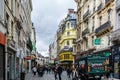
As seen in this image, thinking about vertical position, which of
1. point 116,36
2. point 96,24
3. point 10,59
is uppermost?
point 96,24

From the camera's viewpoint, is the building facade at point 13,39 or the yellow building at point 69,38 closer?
the building facade at point 13,39

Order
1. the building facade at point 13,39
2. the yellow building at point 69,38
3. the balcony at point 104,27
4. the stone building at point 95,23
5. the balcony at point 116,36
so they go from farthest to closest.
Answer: the yellow building at point 69,38 < the stone building at point 95,23 < the balcony at point 104,27 < the balcony at point 116,36 < the building facade at point 13,39

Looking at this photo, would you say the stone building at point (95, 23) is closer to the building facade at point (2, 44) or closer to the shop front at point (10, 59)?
the shop front at point (10, 59)

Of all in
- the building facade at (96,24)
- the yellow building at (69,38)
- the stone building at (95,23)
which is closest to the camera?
the building facade at (96,24)

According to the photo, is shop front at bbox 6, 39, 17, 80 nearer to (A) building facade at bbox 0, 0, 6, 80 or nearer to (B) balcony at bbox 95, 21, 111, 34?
(A) building facade at bbox 0, 0, 6, 80

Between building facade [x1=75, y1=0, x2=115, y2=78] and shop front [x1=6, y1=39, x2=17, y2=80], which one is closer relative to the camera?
shop front [x1=6, y1=39, x2=17, y2=80]

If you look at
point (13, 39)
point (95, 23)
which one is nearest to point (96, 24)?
point (95, 23)

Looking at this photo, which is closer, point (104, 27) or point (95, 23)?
point (104, 27)

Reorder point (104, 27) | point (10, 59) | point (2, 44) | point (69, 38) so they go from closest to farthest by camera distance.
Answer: point (2, 44), point (10, 59), point (104, 27), point (69, 38)

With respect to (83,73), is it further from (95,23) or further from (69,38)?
(69,38)

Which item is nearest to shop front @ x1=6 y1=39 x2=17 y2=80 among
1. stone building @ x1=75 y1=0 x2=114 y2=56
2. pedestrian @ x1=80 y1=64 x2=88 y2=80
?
pedestrian @ x1=80 y1=64 x2=88 y2=80

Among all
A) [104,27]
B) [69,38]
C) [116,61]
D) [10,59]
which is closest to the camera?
[116,61]

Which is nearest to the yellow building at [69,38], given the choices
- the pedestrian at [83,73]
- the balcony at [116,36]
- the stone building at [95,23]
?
the stone building at [95,23]

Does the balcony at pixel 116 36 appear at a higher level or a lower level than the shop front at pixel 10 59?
higher
